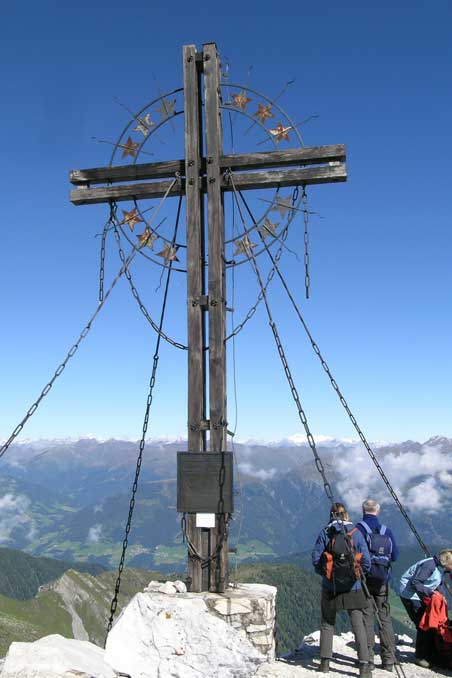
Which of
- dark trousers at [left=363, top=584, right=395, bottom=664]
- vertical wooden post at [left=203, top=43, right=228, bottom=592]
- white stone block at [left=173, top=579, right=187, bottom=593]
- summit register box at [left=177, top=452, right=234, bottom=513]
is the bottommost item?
dark trousers at [left=363, top=584, right=395, bottom=664]

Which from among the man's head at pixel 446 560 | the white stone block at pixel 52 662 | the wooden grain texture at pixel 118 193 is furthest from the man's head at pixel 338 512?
→ the wooden grain texture at pixel 118 193

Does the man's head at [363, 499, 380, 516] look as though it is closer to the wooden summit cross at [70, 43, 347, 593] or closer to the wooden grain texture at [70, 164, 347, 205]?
the wooden summit cross at [70, 43, 347, 593]

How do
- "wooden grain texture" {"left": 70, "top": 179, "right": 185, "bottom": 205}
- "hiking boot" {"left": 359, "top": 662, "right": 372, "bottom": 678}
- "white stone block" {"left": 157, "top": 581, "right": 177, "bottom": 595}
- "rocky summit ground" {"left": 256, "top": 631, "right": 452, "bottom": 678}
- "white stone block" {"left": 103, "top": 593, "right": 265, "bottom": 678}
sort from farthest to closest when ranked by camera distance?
1. "wooden grain texture" {"left": 70, "top": 179, "right": 185, "bottom": 205}
2. "white stone block" {"left": 157, "top": 581, "right": 177, "bottom": 595}
3. "hiking boot" {"left": 359, "top": 662, "right": 372, "bottom": 678}
4. "rocky summit ground" {"left": 256, "top": 631, "right": 452, "bottom": 678}
5. "white stone block" {"left": 103, "top": 593, "right": 265, "bottom": 678}

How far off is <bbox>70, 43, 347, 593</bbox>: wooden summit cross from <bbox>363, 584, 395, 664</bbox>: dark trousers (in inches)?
94.0

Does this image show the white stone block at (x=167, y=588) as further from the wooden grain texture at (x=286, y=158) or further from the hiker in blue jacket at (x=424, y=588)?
the wooden grain texture at (x=286, y=158)

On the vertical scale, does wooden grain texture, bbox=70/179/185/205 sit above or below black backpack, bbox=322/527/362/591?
above

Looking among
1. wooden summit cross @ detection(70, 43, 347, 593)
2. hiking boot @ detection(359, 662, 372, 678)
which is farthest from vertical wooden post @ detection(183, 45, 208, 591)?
hiking boot @ detection(359, 662, 372, 678)

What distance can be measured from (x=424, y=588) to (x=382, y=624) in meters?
0.95

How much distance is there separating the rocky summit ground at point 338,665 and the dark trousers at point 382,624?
0.25 metres

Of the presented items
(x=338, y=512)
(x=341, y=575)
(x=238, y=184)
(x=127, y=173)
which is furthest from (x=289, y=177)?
(x=341, y=575)

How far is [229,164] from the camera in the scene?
30.7 feet

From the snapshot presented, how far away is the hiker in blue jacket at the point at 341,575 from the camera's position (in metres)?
8.48

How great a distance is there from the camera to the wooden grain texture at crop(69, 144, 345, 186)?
Result: 29.8 feet

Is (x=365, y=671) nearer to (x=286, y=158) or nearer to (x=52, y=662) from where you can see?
(x=52, y=662)
